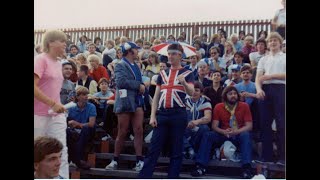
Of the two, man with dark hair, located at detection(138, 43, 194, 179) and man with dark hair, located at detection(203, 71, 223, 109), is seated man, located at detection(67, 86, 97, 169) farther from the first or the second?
man with dark hair, located at detection(203, 71, 223, 109)

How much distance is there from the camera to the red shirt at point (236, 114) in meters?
4.40

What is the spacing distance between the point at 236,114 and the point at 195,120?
0.38 m

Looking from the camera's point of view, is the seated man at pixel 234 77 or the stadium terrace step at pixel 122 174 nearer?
the stadium terrace step at pixel 122 174

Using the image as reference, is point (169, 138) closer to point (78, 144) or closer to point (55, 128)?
point (78, 144)

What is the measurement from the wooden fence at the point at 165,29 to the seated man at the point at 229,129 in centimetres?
91

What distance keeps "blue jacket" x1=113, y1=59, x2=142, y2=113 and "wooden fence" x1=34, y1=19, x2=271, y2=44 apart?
0.62 m

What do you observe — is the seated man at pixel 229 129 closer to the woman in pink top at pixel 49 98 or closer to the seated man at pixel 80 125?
the seated man at pixel 80 125

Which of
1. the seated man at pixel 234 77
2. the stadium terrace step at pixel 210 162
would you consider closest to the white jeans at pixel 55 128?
the stadium terrace step at pixel 210 162

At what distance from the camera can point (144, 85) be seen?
477cm

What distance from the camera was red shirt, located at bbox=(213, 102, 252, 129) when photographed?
14.4ft

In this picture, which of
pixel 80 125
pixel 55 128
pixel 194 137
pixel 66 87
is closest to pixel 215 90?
pixel 194 137
